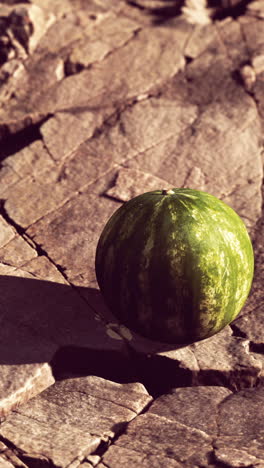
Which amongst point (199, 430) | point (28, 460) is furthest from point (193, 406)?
point (28, 460)

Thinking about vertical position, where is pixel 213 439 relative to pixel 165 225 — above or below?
below

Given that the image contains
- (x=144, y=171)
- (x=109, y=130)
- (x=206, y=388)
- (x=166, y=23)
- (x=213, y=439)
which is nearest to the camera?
(x=213, y=439)

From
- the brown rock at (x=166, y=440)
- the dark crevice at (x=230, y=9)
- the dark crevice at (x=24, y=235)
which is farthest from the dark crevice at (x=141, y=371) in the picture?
the dark crevice at (x=230, y=9)

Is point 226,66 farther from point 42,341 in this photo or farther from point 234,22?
point 42,341

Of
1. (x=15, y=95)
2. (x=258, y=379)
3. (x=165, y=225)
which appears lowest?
(x=258, y=379)

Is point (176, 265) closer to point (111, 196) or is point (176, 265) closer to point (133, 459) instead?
point (133, 459)

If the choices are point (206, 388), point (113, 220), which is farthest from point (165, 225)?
point (206, 388)

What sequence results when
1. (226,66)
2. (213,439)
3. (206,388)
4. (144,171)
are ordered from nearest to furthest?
(213,439), (206,388), (144,171), (226,66)
